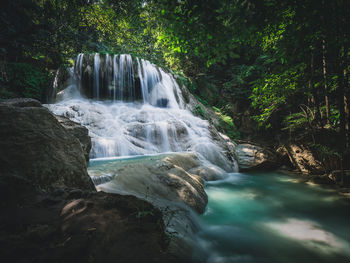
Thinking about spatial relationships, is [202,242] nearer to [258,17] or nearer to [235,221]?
[235,221]

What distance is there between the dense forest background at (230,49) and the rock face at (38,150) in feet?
6.92

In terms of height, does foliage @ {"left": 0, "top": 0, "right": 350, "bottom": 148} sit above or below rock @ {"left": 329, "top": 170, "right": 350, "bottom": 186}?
above

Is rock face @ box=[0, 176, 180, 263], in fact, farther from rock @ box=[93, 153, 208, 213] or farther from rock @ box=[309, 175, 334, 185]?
rock @ box=[309, 175, 334, 185]

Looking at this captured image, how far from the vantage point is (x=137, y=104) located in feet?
40.7

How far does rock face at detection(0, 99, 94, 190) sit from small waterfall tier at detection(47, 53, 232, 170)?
12.9 feet

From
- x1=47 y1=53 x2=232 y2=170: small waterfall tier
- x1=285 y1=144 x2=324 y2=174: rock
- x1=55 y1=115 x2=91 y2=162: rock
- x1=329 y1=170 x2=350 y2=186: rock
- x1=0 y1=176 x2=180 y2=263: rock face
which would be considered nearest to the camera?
x1=0 y1=176 x2=180 y2=263: rock face

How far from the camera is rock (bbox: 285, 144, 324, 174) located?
610 centimetres

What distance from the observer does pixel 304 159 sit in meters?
6.57

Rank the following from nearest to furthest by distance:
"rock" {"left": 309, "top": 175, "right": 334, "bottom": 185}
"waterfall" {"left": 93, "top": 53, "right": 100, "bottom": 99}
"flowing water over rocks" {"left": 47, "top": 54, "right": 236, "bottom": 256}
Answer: "flowing water over rocks" {"left": 47, "top": 54, "right": 236, "bottom": 256}
"rock" {"left": 309, "top": 175, "right": 334, "bottom": 185}
"waterfall" {"left": 93, "top": 53, "right": 100, "bottom": 99}

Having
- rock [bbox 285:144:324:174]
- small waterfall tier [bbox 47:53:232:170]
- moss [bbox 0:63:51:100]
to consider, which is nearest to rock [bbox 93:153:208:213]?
small waterfall tier [bbox 47:53:232:170]

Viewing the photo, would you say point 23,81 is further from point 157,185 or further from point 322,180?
point 322,180

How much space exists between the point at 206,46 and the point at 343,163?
5.35 metres

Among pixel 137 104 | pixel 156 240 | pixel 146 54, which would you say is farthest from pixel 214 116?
pixel 156 240

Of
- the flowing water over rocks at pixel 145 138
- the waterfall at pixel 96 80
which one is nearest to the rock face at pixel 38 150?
the flowing water over rocks at pixel 145 138
